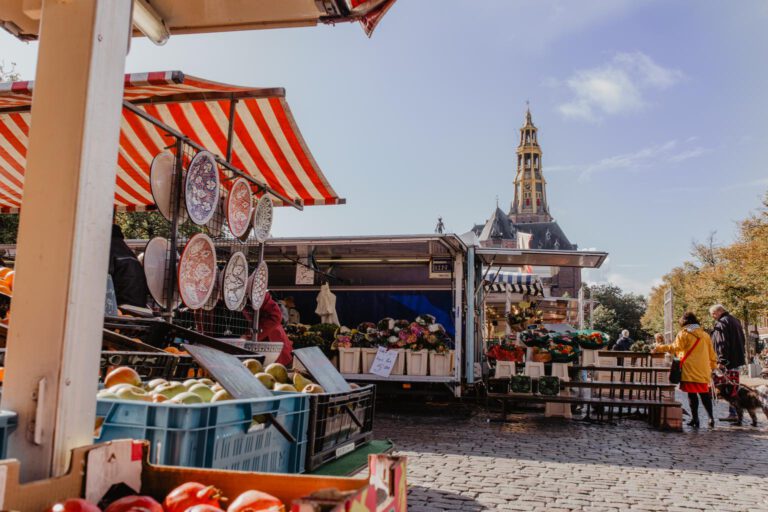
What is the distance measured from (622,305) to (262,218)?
85.4 m

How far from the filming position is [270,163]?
23.7 feet

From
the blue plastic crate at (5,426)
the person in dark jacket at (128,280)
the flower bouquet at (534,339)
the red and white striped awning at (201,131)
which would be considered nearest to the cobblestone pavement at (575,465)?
the flower bouquet at (534,339)

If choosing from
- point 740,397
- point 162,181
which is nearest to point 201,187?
point 162,181

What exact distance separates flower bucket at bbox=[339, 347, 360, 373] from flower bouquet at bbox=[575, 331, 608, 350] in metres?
4.01

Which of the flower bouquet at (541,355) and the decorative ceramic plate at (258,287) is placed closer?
the decorative ceramic plate at (258,287)

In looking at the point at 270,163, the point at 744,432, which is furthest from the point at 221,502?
the point at 744,432

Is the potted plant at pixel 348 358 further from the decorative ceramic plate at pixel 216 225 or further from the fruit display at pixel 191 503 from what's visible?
the fruit display at pixel 191 503

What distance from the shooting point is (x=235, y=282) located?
20.0 feet

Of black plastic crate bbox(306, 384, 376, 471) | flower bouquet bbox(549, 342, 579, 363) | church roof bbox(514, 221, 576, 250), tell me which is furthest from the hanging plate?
church roof bbox(514, 221, 576, 250)

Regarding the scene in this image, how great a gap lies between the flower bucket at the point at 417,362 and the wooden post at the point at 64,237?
9386 mm

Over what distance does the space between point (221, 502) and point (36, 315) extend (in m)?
0.66

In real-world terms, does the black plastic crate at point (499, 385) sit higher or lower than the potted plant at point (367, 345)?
lower

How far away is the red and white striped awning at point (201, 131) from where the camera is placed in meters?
5.58

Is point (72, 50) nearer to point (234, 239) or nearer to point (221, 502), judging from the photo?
point (221, 502)
